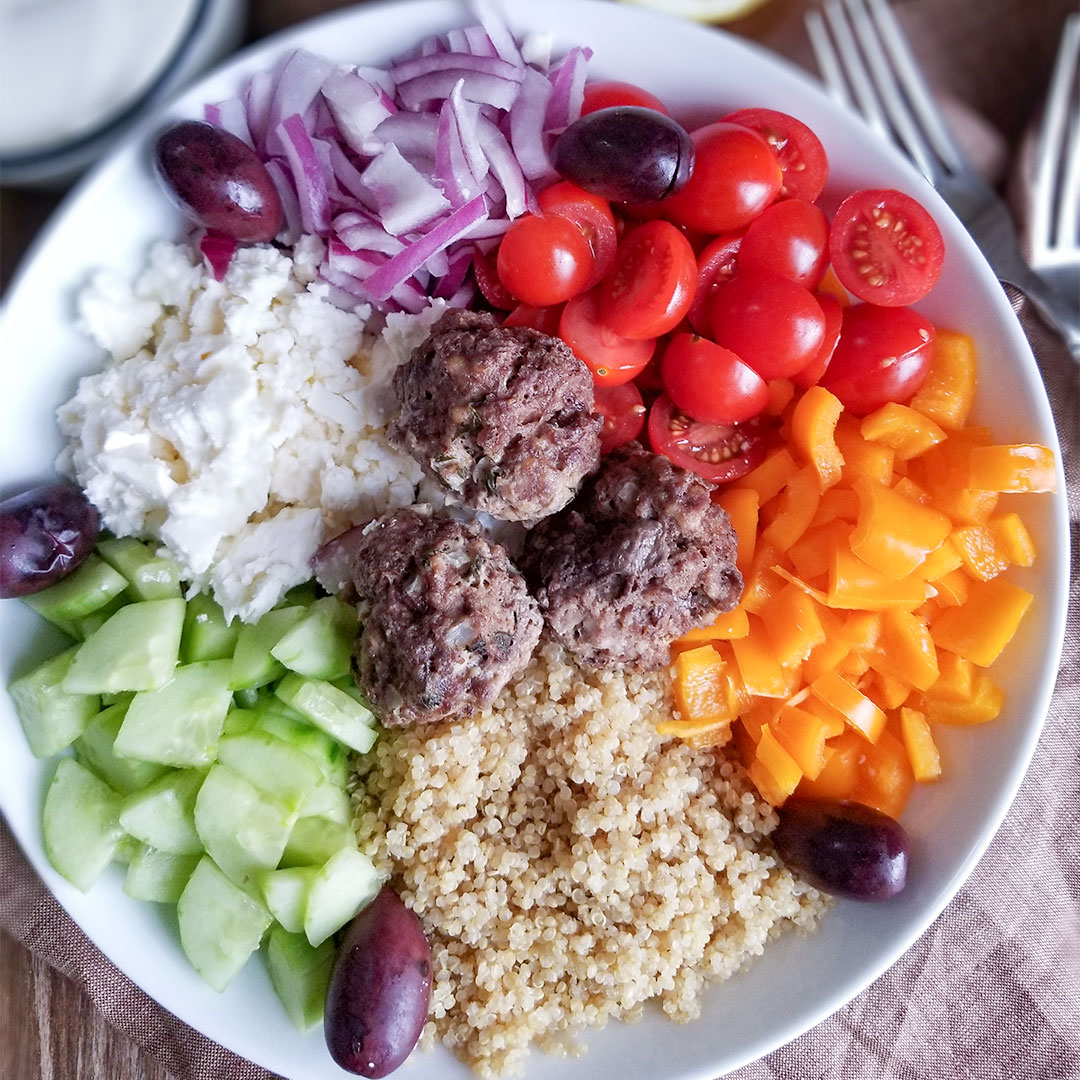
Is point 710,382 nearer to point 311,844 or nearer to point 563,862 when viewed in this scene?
point 563,862

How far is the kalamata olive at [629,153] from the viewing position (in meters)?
1.81

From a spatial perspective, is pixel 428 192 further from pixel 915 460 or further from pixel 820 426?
pixel 915 460

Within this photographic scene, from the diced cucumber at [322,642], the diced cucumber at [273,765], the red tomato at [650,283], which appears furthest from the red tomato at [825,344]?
the diced cucumber at [273,765]

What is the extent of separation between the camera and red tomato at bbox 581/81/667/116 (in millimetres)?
1953

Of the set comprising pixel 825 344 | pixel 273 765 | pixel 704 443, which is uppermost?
pixel 825 344

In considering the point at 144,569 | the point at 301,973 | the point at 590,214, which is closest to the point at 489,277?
the point at 590,214

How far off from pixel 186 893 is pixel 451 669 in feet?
2.44

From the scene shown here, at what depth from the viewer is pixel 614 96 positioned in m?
1.96

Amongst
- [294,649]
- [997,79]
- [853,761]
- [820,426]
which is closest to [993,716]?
[853,761]

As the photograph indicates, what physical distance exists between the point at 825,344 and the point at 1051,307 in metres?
0.79

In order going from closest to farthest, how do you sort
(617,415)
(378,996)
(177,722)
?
(378,996) → (177,722) → (617,415)

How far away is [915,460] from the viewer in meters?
2.08

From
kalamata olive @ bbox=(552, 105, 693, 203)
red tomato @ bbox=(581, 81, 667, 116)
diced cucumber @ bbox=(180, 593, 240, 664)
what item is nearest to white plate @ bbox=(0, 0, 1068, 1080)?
red tomato @ bbox=(581, 81, 667, 116)

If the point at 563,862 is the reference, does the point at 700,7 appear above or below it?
above
